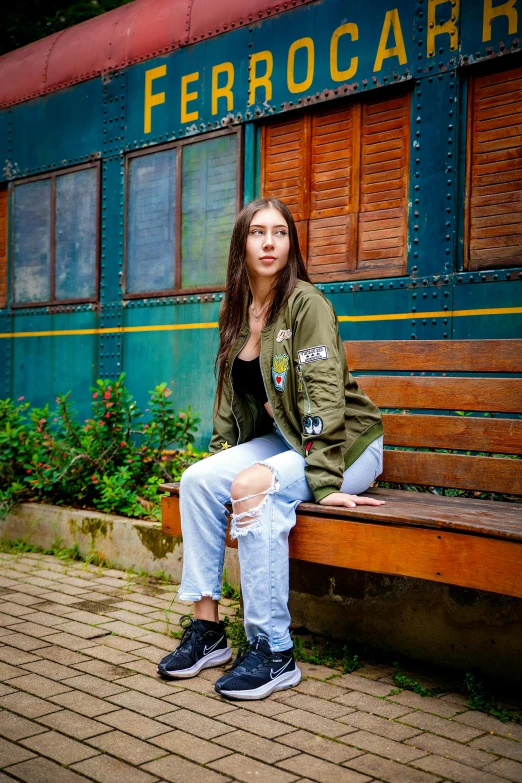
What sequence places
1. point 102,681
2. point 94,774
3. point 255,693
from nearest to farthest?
point 94,774
point 255,693
point 102,681

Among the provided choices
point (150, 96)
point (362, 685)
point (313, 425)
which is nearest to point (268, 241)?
point (313, 425)

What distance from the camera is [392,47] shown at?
4352 mm

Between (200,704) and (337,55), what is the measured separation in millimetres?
3525

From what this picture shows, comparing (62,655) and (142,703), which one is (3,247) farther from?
(142,703)

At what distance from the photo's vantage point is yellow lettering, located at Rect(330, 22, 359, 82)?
4520 mm

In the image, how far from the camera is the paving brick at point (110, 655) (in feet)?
9.89

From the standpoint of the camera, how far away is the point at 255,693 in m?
2.61

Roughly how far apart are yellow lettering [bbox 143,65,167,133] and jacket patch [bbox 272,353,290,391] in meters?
3.41

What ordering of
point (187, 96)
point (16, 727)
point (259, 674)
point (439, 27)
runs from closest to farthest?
point (16, 727) → point (259, 674) → point (439, 27) → point (187, 96)

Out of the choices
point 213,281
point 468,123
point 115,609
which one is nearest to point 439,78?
point 468,123

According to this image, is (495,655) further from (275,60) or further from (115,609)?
(275,60)

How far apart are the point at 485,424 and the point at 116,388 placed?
2.77 meters

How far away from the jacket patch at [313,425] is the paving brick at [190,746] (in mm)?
980

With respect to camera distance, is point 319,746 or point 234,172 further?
point 234,172
